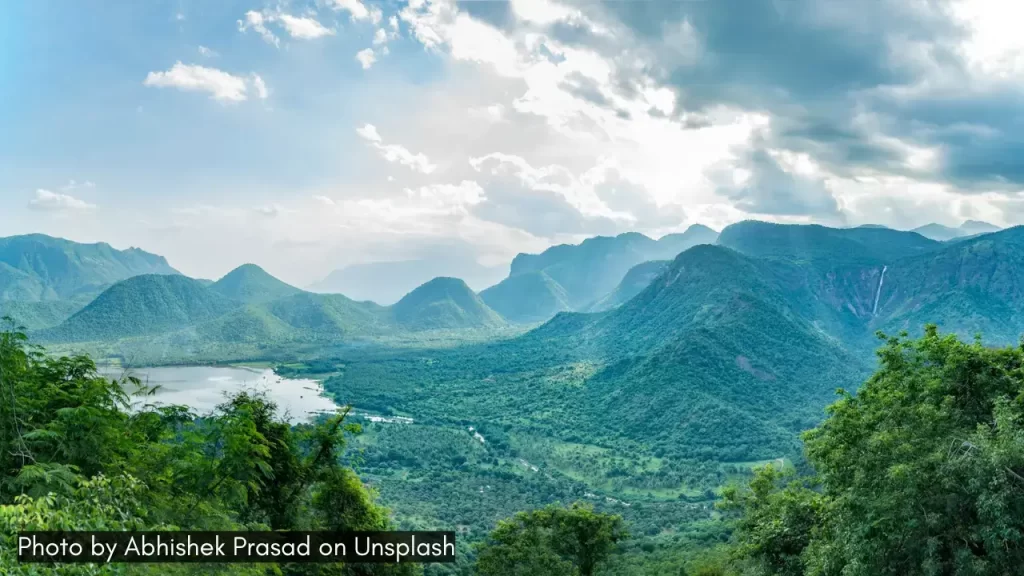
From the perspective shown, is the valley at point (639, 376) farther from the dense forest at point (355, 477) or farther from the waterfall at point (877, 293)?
the dense forest at point (355, 477)

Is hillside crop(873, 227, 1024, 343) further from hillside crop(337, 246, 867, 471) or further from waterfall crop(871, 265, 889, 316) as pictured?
hillside crop(337, 246, 867, 471)

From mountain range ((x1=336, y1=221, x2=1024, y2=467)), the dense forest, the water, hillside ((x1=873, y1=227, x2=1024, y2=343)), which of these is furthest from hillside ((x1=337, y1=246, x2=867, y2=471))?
the dense forest

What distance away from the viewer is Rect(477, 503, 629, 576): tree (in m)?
24.3

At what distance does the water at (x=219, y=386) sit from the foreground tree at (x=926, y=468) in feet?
270

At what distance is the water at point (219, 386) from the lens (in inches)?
3784

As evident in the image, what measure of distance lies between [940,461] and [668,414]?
82683 millimetres

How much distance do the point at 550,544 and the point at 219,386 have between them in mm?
110791

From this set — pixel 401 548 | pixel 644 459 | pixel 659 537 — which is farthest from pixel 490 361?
pixel 401 548

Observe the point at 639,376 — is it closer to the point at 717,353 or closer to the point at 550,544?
the point at 717,353

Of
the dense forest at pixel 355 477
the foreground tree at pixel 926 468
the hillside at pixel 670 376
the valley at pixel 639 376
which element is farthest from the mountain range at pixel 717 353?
the dense forest at pixel 355 477

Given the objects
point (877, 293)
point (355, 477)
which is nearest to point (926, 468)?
point (355, 477)

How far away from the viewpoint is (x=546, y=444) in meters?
83.0

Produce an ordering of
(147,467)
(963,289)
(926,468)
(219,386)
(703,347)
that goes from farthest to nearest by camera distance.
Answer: (963,289) < (219,386) < (703,347) < (147,467) < (926,468)

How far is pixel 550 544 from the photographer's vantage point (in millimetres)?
27078
